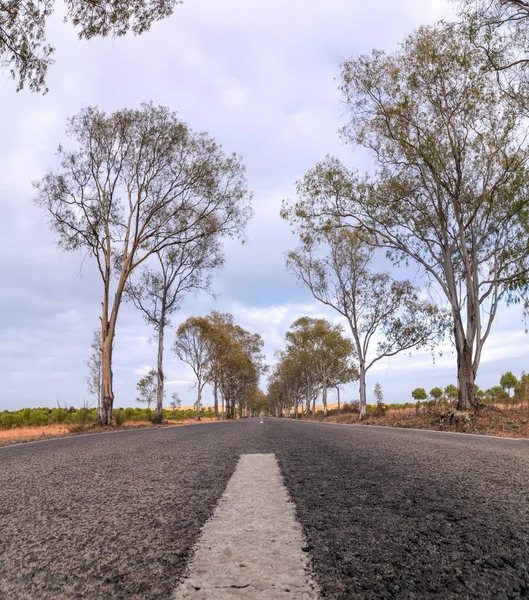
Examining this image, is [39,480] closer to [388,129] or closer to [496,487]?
[496,487]

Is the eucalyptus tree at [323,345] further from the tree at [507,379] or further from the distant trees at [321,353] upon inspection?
the tree at [507,379]

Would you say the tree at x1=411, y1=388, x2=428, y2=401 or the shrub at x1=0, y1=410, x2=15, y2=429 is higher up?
the shrub at x1=0, y1=410, x2=15, y2=429

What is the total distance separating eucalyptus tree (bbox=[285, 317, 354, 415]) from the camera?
42.3 meters

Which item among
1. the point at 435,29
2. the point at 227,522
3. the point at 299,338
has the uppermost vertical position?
the point at 435,29

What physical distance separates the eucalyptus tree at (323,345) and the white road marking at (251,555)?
4041 cm

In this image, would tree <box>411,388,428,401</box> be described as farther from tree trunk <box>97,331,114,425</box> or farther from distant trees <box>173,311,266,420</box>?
tree trunk <box>97,331,114,425</box>

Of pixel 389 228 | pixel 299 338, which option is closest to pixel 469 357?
pixel 389 228

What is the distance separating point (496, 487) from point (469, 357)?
1304 cm

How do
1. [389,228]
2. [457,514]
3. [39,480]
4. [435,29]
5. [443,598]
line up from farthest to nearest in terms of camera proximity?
[389,228]
[435,29]
[39,480]
[457,514]
[443,598]

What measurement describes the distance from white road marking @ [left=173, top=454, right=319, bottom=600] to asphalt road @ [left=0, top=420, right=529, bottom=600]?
42 mm

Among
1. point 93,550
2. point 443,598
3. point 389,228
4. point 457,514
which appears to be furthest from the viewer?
point 389,228

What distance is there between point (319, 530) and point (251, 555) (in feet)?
1.02

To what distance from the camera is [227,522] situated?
139cm

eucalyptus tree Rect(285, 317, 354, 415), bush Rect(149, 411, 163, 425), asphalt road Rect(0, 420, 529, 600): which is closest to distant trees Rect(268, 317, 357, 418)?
eucalyptus tree Rect(285, 317, 354, 415)
